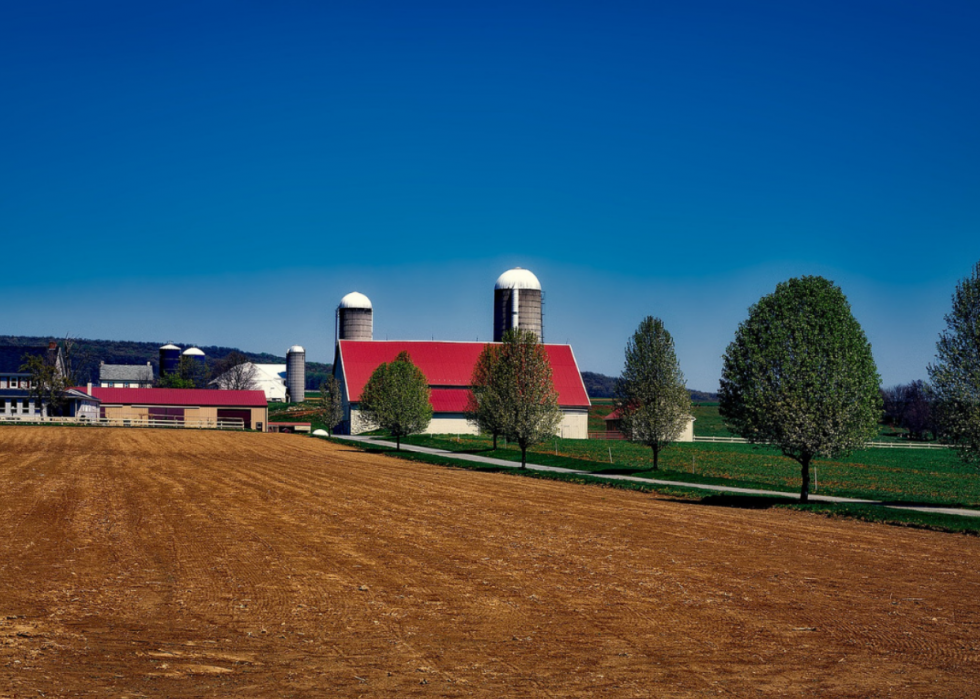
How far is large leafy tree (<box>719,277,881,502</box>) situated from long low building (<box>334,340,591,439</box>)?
52.4 meters

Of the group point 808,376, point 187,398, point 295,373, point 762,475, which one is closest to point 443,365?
point 187,398

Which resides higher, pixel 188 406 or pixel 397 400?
pixel 397 400

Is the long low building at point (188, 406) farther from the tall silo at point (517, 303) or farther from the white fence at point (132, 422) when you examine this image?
the tall silo at point (517, 303)

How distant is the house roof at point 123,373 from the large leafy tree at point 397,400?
420ft

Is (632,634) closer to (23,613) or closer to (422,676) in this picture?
(422,676)

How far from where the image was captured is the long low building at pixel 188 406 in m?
102

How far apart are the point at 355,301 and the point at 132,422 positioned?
89.5 ft

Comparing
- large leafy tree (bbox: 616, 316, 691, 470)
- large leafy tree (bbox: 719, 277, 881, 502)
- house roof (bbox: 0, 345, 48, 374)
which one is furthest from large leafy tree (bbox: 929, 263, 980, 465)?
house roof (bbox: 0, 345, 48, 374)

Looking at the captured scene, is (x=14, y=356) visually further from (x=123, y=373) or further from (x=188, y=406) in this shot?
(x=123, y=373)

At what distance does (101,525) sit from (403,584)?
9798 millimetres

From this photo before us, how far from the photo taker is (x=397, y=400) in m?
65.8

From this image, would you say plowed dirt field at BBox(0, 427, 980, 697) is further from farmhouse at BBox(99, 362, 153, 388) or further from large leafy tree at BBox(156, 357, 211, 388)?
farmhouse at BBox(99, 362, 153, 388)

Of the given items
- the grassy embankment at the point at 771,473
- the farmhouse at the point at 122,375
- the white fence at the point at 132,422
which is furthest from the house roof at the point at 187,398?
the farmhouse at the point at 122,375

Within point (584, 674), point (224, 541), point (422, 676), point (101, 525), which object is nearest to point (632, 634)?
point (584, 674)
